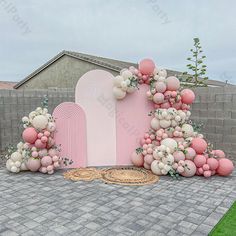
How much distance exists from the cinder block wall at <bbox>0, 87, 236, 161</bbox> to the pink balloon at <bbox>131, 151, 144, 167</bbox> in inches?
Result: 82.6

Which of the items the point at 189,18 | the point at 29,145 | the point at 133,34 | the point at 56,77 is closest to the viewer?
the point at 29,145

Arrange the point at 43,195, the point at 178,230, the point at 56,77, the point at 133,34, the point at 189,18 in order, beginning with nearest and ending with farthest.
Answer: the point at 178,230, the point at 43,195, the point at 189,18, the point at 133,34, the point at 56,77

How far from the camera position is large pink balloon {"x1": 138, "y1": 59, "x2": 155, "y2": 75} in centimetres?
573

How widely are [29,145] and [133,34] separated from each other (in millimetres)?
4633

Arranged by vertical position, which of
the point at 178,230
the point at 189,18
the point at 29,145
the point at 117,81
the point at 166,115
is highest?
the point at 189,18

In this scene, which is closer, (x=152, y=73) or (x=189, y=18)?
(x=152, y=73)

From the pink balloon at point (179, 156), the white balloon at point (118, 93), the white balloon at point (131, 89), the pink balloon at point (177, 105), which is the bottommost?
the pink balloon at point (179, 156)

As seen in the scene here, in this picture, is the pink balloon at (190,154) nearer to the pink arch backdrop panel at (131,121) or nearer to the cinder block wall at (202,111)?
the pink arch backdrop panel at (131,121)

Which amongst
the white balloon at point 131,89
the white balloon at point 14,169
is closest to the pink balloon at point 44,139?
the white balloon at point 14,169

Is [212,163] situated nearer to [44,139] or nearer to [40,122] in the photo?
[44,139]

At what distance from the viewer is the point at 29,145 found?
5.40 metres

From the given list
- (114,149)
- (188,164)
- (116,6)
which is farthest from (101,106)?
(116,6)

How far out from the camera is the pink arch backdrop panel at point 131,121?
5.97m

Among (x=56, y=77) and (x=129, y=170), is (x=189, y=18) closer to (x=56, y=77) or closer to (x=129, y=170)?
(x=129, y=170)
